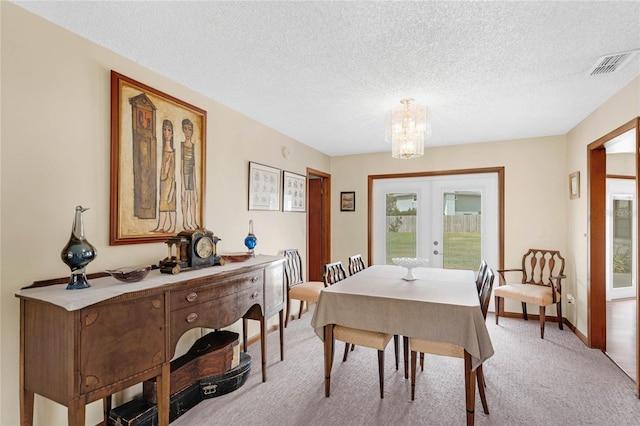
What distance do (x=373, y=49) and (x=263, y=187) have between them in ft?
6.77

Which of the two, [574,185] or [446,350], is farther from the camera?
[574,185]

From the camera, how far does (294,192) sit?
4.33 m

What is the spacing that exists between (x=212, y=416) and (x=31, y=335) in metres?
1.21

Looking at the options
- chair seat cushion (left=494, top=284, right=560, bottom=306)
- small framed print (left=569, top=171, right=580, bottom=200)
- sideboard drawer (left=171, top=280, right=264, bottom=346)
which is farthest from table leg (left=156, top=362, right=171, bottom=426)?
small framed print (left=569, top=171, right=580, bottom=200)

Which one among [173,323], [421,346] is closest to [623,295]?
[421,346]

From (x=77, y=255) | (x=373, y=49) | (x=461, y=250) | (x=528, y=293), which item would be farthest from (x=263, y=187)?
(x=528, y=293)

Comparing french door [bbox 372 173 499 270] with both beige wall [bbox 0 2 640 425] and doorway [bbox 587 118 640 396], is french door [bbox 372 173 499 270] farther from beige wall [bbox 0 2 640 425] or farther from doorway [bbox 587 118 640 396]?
beige wall [bbox 0 2 640 425]

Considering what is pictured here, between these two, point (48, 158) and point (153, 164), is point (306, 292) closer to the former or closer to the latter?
point (153, 164)

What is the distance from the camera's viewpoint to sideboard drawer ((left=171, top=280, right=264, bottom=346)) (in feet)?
6.24

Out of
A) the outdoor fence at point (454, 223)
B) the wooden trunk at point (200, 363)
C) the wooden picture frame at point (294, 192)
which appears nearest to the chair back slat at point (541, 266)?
the outdoor fence at point (454, 223)

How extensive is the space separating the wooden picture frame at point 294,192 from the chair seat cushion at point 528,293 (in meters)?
2.83

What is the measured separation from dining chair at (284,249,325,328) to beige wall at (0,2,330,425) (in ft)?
6.44

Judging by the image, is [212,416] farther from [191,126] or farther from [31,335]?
[191,126]

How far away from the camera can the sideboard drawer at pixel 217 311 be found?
6.24ft
